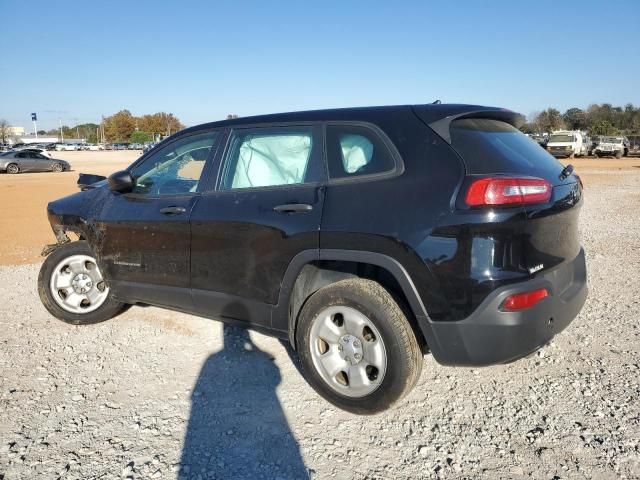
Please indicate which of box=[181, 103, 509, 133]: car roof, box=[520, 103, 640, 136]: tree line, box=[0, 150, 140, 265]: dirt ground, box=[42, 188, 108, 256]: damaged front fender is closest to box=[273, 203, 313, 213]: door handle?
box=[181, 103, 509, 133]: car roof

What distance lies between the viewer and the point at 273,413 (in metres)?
2.89

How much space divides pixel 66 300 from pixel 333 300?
2805 millimetres

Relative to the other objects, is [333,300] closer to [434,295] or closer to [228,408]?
[434,295]

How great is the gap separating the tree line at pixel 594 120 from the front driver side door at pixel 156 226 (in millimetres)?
63322

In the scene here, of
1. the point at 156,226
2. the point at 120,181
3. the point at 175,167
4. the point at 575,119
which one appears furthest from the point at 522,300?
the point at 575,119

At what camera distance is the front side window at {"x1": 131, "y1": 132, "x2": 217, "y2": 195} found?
3595 millimetres

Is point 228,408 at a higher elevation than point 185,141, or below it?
below

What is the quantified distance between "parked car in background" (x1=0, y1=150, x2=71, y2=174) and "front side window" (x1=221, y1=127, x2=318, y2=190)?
29.5m

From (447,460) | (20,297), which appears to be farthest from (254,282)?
(20,297)

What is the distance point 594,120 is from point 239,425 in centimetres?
7823

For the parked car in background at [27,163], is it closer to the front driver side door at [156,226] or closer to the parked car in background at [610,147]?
the front driver side door at [156,226]

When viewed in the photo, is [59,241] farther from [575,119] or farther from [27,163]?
[575,119]

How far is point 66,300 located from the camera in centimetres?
430

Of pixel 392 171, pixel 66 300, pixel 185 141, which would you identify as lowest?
pixel 66 300
